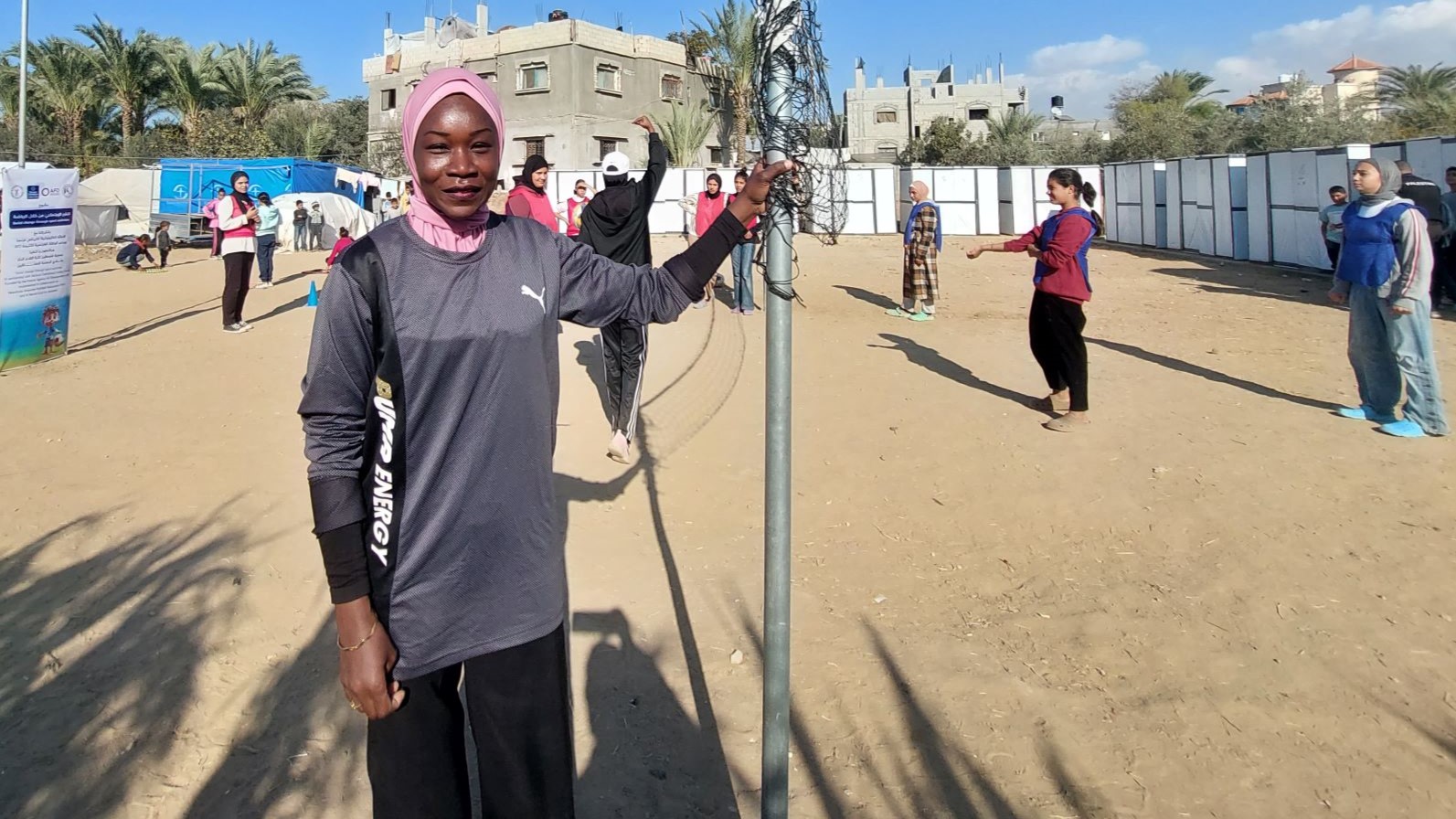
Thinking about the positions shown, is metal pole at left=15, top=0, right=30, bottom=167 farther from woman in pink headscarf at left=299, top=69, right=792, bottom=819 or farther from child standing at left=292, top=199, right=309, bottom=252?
woman in pink headscarf at left=299, top=69, right=792, bottom=819

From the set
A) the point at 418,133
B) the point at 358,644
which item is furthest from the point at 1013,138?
the point at 358,644

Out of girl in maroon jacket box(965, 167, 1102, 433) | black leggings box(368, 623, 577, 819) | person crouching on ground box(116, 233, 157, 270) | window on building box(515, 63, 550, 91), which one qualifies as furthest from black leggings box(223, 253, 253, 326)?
window on building box(515, 63, 550, 91)

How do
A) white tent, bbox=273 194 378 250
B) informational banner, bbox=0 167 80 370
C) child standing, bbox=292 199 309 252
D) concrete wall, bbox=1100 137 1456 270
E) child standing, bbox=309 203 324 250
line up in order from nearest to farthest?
informational banner, bbox=0 167 80 370
concrete wall, bbox=1100 137 1456 270
child standing, bbox=292 199 309 252
white tent, bbox=273 194 378 250
child standing, bbox=309 203 324 250

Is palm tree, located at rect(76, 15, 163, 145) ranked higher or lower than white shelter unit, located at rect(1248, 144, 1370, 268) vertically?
higher

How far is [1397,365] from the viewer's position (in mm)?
6852

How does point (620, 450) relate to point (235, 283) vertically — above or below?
below

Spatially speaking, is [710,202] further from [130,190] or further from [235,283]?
[130,190]

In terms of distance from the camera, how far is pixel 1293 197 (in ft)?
57.6

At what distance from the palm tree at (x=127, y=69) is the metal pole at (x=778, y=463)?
4420cm

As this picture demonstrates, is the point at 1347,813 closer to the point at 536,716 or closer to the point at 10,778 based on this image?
the point at 536,716

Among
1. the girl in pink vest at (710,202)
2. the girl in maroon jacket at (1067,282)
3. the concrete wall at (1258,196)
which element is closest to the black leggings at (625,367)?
the girl in maroon jacket at (1067,282)

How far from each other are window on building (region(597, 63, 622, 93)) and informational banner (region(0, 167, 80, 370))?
123 feet

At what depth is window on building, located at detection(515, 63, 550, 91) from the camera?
145 ft

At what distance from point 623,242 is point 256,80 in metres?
42.3
